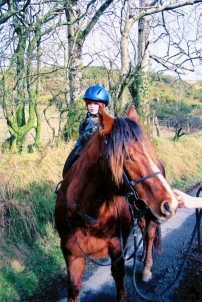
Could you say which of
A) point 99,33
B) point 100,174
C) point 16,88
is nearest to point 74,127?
point 16,88

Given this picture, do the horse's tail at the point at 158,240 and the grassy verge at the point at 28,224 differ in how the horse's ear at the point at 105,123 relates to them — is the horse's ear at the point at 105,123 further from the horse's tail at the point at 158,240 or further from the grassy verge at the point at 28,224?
the horse's tail at the point at 158,240

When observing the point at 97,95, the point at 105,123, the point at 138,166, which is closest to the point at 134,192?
the point at 138,166

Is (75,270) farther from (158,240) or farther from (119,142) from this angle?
(158,240)

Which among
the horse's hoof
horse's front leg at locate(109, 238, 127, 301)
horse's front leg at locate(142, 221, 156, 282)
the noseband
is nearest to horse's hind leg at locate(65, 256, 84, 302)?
horse's front leg at locate(109, 238, 127, 301)

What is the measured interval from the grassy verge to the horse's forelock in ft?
8.35

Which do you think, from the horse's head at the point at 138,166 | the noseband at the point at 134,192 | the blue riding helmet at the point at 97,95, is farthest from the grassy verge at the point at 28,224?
the horse's head at the point at 138,166

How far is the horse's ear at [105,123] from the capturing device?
7.39ft

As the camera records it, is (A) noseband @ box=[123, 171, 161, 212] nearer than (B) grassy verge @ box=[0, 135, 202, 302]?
Yes

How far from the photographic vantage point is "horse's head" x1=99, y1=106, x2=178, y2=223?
2.08m

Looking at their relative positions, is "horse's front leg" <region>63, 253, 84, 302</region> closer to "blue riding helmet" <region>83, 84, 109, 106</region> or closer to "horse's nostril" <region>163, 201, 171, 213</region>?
"horse's nostril" <region>163, 201, 171, 213</region>

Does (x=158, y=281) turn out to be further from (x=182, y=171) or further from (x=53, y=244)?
(x=182, y=171)

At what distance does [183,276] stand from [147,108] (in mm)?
6670

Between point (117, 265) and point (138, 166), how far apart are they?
162cm

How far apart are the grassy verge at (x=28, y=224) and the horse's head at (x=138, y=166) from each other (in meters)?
2.54
